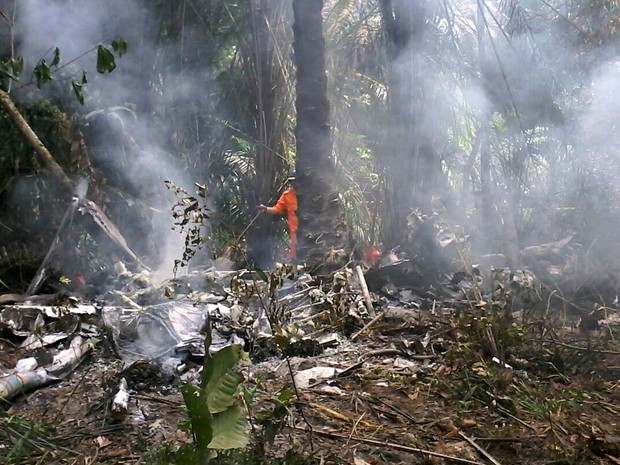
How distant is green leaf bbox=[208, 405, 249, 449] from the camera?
1.77 meters

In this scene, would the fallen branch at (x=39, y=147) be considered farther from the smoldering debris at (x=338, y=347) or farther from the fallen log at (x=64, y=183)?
the smoldering debris at (x=338, y=347)

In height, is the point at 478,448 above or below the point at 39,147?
below

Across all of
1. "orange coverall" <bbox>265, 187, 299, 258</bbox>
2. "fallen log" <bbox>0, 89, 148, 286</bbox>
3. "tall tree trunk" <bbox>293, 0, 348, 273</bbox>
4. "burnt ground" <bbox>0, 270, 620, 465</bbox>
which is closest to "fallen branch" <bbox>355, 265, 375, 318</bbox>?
"burnt ground" <bbox>0, 270, 620, 465</bbox>

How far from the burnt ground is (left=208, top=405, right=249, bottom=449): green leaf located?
0.18 m

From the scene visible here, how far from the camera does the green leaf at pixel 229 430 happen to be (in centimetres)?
177

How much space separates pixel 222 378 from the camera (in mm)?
1867

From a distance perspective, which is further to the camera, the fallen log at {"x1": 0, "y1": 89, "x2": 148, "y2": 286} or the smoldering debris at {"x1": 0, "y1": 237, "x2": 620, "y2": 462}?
the fallen log at {"x1": 0, "y1": 89, "x2": 148, "y2": 286}

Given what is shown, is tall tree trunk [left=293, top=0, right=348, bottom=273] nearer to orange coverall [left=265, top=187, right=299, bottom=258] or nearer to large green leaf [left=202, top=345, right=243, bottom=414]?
orange coverall [left=265, top=187, right=299, bottom=258]

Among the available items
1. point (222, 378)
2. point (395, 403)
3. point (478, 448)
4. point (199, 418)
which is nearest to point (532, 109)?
point (395, 403)

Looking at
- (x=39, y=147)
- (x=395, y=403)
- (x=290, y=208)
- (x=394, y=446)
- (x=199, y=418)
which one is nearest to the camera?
(x=199, y=418)

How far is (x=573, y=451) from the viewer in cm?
216

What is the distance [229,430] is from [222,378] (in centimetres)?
14

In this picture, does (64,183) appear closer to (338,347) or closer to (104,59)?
(104,59)

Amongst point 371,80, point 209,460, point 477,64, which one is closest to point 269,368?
point 209,460
